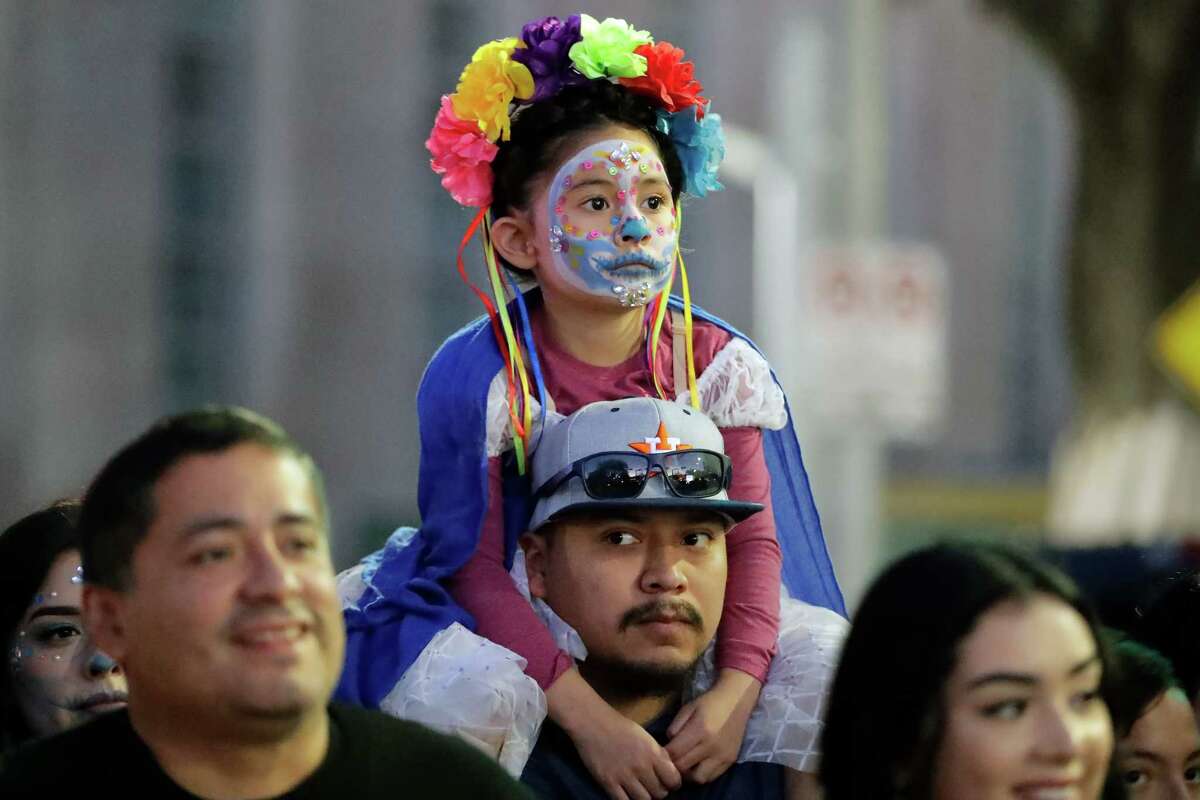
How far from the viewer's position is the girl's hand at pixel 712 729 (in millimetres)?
3924

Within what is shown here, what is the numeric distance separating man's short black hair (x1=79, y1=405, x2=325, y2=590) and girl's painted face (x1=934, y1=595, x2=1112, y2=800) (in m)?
0.99

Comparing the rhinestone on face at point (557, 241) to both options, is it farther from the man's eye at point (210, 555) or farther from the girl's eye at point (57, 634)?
the man's eye at point (210, 555)

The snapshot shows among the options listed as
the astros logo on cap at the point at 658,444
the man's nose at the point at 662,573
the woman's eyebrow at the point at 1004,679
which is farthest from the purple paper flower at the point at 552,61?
the woman's eyebrow at the point at 1004,679

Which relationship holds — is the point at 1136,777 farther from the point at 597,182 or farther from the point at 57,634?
the point at 57,634

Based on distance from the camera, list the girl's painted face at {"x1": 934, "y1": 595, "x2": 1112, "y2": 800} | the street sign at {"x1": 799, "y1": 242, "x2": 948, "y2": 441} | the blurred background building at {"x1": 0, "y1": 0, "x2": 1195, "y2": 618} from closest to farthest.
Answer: the girl's painted face at {"x1": 934, "y1": 595, "x2": 1112, "y2": 800}
the street sign at {"x1": 799, "y1": 242, "x2": 948, "y2": 441}
the blurred background building at {"x1": 0, "y1": 0, "x2": 1195, "y2": 618}

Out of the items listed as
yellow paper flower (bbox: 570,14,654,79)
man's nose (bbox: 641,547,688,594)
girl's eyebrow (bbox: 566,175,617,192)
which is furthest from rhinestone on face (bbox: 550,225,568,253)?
man's nose (bbox: 641,547,688,594)

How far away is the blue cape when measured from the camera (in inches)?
158

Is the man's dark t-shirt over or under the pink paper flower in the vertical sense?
under

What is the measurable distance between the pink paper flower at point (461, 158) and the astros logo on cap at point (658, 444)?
80 centimetres

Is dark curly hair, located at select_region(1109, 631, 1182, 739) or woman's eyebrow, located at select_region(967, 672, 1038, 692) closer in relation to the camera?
woman's eyebrow, located at select_region(967, 672, 1038, 692)

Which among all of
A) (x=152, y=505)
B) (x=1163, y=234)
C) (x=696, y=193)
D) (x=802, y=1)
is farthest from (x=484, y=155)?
(x=802, y=1)

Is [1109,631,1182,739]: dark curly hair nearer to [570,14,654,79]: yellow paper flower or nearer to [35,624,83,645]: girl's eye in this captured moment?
[570,14,654,79]: yellow paper flower

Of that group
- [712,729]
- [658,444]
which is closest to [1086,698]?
[712,729]

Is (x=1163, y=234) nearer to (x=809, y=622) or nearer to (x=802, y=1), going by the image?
(x=802, y=1)
